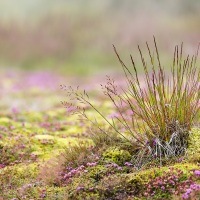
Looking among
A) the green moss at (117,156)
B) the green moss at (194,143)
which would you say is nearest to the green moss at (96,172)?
the green moss at (117,156)

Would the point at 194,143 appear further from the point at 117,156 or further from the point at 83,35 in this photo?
the point at 83,35

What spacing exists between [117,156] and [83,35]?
1372 inches

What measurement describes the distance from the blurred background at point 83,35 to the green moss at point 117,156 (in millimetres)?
22590

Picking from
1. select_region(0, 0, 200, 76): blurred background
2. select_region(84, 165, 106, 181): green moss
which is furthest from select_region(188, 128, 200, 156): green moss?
select_region(0, 0, 200, 76): blurred background

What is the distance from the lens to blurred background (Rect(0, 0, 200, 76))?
3459 centimetres

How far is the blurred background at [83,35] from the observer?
113 ft

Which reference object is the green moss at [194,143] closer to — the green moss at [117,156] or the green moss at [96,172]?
the green moss at [117,156]

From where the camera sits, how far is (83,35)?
4175cm

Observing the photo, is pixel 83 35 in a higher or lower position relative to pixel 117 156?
higher

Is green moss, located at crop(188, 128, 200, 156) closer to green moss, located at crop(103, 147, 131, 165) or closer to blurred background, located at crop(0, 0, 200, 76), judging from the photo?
green moss, located at crop(103, 147, 131, 165)

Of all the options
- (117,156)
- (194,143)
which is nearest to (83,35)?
(117,156)

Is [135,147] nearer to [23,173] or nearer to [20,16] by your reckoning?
[23,173]

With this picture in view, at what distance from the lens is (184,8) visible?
58.1m

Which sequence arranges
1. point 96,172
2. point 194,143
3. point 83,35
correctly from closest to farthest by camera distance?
point 96,172, point 194,143, point 83,35
